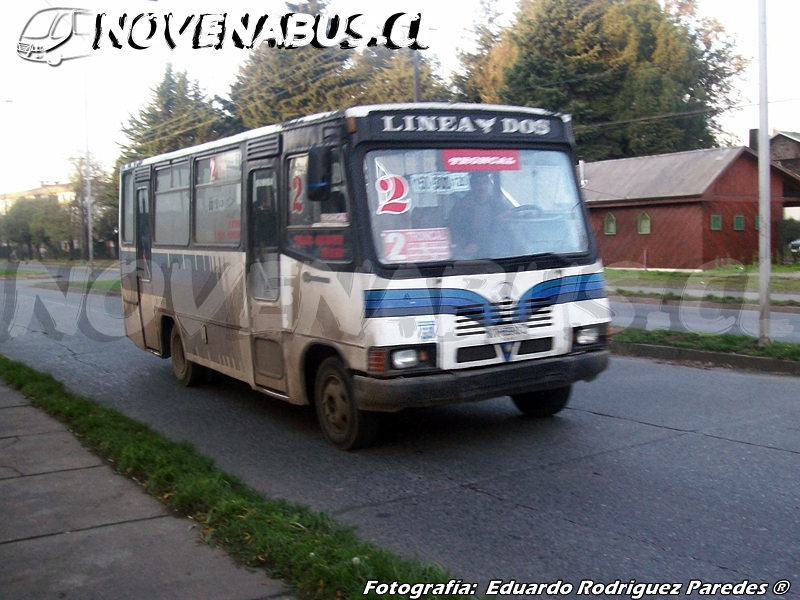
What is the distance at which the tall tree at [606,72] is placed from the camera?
4878cm

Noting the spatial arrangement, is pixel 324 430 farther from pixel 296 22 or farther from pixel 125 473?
pixel 296 22

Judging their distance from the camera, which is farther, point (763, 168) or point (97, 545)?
point (763, 168)

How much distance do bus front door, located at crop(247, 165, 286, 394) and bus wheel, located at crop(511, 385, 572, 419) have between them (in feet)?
7.51

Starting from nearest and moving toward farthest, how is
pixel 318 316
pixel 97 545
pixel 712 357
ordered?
pixel 97 545
pixel 318 316
pixel 712 357

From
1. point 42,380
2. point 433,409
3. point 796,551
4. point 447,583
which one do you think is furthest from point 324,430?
point 42,380

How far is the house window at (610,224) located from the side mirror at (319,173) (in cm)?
3255

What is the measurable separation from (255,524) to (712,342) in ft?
27.8

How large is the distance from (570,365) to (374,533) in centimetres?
269

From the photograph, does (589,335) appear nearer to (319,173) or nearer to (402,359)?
(402,359)

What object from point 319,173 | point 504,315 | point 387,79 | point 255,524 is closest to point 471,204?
point 504,315

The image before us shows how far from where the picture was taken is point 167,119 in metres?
62.1

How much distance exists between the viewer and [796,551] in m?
4.82

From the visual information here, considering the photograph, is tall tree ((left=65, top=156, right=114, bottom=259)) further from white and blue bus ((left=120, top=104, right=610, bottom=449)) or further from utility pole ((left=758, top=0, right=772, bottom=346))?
white and blue bus ((left=120, top=104, right=610, bottom=449))

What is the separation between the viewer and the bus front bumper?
265 inches
